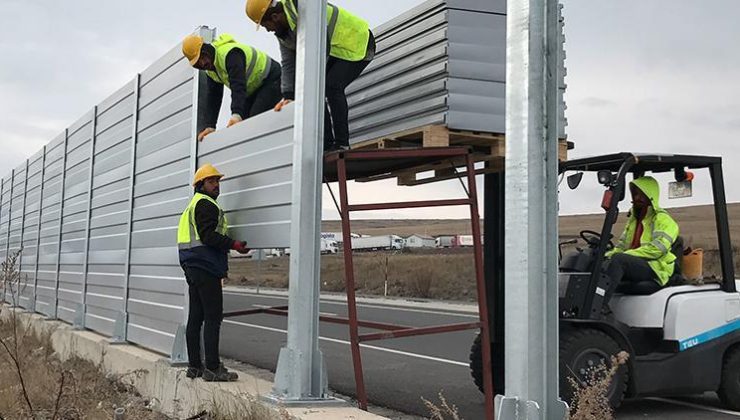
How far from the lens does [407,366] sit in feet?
36.1

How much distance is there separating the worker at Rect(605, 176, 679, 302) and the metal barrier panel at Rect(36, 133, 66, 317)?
9962 millimetres

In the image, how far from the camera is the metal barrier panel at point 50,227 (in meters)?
14.1

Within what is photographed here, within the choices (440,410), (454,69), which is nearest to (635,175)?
(454,69)

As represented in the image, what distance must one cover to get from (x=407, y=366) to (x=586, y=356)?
165 inches

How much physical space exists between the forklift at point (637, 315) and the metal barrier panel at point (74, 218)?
6856 millimetres

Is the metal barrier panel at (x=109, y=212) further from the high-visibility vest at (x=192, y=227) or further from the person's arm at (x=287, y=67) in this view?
the person's arm at (x=287, y=67)

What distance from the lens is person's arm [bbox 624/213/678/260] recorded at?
7.73 meters

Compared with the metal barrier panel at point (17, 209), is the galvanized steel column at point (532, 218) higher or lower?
lower

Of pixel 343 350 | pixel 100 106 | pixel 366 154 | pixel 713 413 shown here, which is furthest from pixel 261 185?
pixel 343 350

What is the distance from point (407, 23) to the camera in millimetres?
7438

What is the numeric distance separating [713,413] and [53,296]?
11186 mm

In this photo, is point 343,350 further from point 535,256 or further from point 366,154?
point 535,256

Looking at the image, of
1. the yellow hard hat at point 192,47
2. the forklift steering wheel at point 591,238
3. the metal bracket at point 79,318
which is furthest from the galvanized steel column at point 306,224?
the metal bracket at point 79,318

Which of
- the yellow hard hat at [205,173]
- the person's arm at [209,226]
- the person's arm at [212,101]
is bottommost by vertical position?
the person's arm at [209,226]
